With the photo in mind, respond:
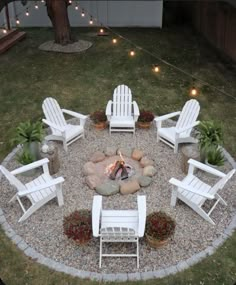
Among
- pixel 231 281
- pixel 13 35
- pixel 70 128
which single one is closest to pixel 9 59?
pixel 13 35

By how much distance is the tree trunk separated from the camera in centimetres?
1142

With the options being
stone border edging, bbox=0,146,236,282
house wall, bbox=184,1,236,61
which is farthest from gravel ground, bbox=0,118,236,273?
house wall, bbox=184,1,236,61

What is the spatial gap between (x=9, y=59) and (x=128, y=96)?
235 inches

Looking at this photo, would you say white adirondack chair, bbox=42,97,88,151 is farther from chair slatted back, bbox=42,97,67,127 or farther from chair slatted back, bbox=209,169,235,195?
chair slatted back, bbox=209,169,235,195

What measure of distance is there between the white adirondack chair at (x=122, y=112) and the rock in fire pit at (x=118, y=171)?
65 centimetres

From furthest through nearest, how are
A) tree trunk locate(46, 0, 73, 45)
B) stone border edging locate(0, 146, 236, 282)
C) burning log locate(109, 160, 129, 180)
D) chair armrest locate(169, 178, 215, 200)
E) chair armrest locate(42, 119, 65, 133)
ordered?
tree trunk locate(46, 0, 73, 45) → chair armrest locate(42, 119, 65, 133) → burning log locate(109, 160, 129, 180) → chair armrest locate(169, 178, 215, 200) → stone border edging locate(0, 146, 236, 282)

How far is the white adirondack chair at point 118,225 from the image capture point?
459 cm

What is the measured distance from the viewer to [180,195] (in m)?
5.46

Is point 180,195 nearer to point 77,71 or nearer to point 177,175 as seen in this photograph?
point 177,175

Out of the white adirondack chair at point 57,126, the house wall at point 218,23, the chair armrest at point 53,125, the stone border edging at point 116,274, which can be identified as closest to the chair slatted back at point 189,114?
the white adirondack chair at point 57,126

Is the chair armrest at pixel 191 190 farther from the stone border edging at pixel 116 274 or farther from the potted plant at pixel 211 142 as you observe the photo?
the potted plant at pixel 211 142

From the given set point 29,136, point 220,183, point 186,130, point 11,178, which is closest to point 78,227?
point 11,178

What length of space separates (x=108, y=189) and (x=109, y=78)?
17.5 ft

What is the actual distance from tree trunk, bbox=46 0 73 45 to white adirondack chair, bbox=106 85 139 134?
5.53 meters
